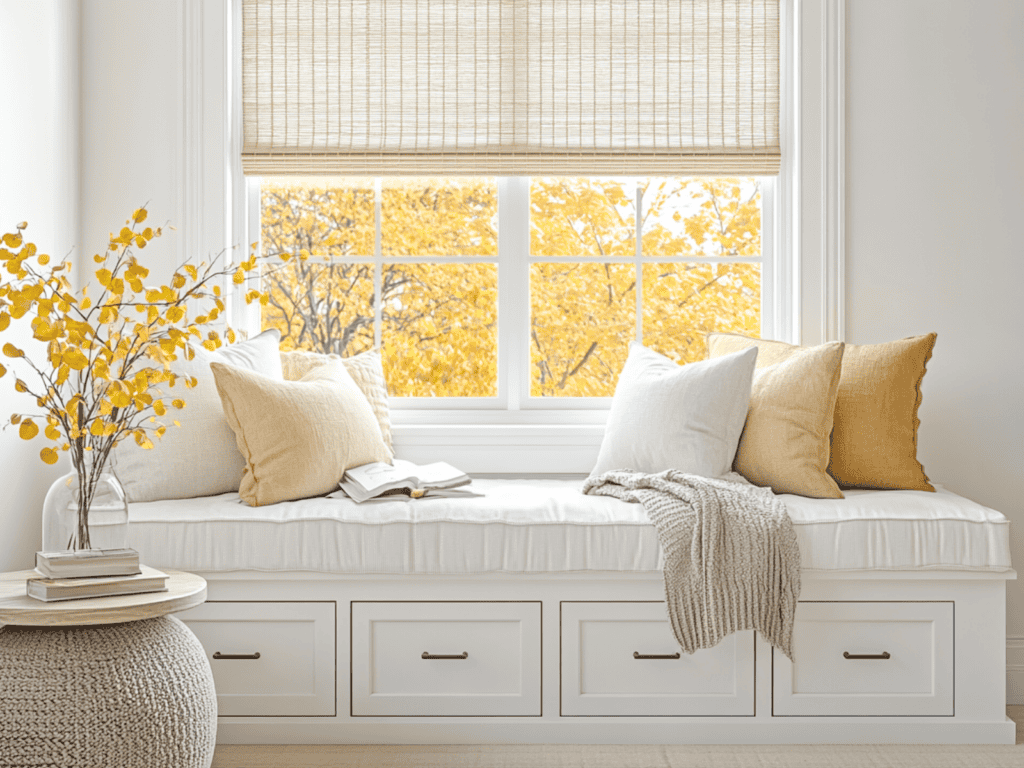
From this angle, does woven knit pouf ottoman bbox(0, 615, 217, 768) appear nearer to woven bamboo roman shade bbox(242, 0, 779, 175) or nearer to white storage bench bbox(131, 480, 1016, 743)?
white storage bench bbox(131, 480, 1016, 743)

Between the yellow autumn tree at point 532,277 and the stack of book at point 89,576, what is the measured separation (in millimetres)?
1489

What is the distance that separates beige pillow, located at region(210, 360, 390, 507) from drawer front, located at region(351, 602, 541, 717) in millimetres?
383

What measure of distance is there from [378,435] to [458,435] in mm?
375

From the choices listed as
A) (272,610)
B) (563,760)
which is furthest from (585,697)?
(272,610)

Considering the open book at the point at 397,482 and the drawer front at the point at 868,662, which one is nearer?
the drawer front at the point at 868,662

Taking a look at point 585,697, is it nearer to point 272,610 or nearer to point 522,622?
point 522,622

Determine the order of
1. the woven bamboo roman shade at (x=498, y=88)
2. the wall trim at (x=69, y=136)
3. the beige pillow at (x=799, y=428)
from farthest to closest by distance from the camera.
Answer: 1. the woven bamboo roman shade at (x=498, y=88)
2. the wall trim at (x=69, y=136)
3. the beige pillow at (x=799, y=428)

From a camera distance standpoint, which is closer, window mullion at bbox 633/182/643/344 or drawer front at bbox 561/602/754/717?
drawer front at bbox 561/602/754/717

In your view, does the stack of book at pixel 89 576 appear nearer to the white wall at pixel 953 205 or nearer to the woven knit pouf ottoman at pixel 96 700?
the woven knit pouf ottoman at pixel 96 700

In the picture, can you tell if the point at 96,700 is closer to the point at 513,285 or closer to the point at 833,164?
the point at 513,285

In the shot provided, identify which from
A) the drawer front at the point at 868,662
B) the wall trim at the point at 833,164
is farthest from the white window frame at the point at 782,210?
the drawer front at the point at 868,662

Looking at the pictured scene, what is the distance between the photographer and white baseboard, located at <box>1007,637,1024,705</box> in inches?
112

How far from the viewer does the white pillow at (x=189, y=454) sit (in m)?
2.51

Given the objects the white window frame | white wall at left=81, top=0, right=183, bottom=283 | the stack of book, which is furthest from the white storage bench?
white wall at left=81, top=0, right=183, bottom=283
